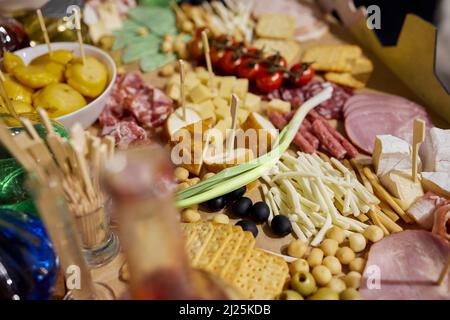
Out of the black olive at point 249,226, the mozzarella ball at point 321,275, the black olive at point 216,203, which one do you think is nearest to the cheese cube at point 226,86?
the black olive at point 216,203

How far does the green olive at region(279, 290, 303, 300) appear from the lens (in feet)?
4.30

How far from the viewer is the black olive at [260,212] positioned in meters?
1.58

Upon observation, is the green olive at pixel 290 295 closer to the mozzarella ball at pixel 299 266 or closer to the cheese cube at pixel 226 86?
the mozzarella ball at pixel 299 266

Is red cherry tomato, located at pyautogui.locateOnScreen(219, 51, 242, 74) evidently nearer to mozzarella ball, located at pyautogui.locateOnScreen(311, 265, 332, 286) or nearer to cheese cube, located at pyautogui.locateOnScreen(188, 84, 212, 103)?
cheese cube, located at pyautogui.locateOnScreen(188, 84, 212, 103)

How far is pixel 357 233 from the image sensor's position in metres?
1.54

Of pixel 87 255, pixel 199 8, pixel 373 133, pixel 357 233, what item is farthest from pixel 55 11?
pixel 357 233

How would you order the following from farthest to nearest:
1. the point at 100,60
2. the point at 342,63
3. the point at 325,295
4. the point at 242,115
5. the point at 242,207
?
the point at 342,63, the point at 100,60, the point at 242,115, the point at 242,207, the point at 325,295

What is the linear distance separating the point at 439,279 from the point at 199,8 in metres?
2.01

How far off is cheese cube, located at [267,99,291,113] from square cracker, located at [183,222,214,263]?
74 centimetres

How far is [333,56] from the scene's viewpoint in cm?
237

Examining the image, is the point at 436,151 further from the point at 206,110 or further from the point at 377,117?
the point at 206,110

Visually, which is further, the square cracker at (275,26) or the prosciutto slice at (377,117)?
the square cracker at (275,26)

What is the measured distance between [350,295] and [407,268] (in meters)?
0.22

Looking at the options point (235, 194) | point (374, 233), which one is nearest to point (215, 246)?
point (235, 194)
